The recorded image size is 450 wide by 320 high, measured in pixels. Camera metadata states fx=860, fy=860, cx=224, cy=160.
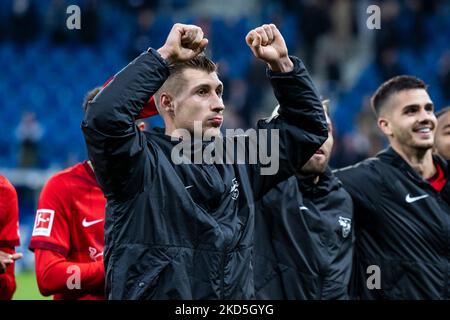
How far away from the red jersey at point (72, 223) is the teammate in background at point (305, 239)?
33.4 inches

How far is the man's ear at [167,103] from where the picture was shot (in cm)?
379

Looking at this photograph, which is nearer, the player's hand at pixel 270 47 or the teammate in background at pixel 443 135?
the player's hand at pixel 270 47

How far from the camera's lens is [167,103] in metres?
3.80

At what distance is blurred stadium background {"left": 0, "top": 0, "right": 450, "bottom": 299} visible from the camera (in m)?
13.9

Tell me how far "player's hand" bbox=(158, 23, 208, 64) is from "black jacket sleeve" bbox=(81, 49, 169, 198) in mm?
60

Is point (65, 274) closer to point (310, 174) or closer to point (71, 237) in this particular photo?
point (71, 237)

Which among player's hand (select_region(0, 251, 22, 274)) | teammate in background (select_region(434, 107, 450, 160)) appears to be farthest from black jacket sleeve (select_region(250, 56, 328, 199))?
teammate in background (select_region(434, 107, 450, 160))

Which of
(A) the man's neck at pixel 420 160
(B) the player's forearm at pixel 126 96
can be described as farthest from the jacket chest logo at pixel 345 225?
(B) the player's forearm at pixel 126 96

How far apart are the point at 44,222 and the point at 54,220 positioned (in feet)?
0.17

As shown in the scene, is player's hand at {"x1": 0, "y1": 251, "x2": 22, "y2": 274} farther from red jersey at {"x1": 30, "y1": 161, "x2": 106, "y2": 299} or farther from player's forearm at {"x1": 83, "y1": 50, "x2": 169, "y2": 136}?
player's forearm at {"x1": 83, "y1": 50, "x2": 169, "y2": 136}

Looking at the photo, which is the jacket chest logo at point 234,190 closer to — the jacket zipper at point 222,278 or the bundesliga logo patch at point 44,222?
the jacket zipper at point 222,278

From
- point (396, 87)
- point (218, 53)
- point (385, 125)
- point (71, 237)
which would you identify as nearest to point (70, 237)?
point (71, 237)
